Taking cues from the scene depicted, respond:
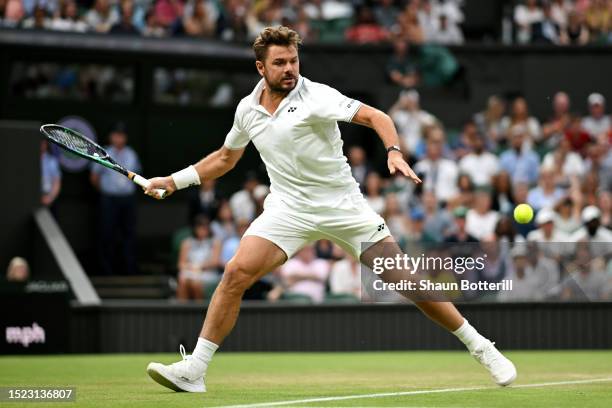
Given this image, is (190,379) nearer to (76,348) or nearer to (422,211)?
(76,348)

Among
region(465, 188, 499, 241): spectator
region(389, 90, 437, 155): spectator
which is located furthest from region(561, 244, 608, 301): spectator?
region(389, 90, 437, 155): spectator

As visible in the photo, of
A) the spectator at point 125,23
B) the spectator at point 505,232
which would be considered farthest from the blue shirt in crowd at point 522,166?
the spectator at point 125,23

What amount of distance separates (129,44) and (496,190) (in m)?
6.16

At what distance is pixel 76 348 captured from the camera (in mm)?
14367

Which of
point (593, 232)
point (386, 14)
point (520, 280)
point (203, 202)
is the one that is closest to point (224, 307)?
point (520, 280)

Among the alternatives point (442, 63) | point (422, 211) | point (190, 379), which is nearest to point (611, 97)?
point (442, 63)

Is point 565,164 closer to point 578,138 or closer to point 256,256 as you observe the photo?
point 578,138

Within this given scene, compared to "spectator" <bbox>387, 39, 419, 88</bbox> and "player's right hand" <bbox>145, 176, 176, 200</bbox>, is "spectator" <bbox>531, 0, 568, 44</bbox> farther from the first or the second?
"player's right hand" <bbox>145, 176, 176, 200</bbox>

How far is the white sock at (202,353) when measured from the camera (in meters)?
7.95

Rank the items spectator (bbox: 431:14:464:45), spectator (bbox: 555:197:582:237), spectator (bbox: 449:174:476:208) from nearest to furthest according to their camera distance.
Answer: spectator (bbox: 555:197:582:237)
spectator (bbox: 449:174:476:208)
spectator (bbox: 431:14:464:45)

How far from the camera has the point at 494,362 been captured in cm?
809

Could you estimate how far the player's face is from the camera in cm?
791

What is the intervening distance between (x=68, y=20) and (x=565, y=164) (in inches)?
297

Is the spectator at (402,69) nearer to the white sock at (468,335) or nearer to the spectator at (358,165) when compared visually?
the spectator at (358,165)
